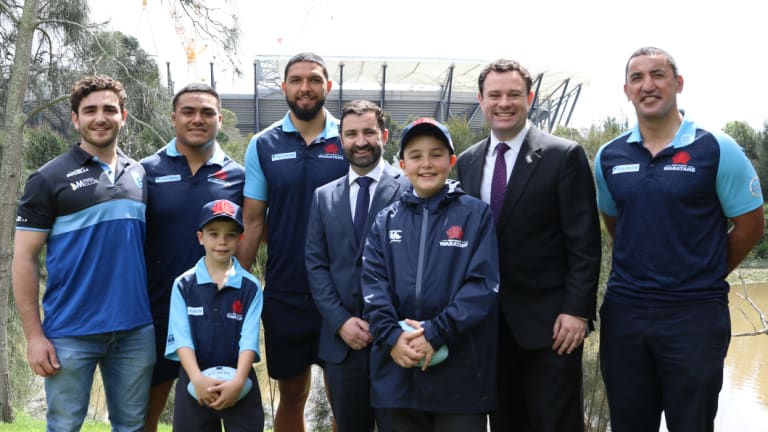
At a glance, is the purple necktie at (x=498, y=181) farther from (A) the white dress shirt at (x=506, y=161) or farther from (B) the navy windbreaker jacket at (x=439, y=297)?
(B) the navy windbreaker jacket at (x=439, y=297)

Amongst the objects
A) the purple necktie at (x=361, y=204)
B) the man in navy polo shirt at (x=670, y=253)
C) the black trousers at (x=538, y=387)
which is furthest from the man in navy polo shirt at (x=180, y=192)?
the man in navy polo shirt at (x=670, y=253)

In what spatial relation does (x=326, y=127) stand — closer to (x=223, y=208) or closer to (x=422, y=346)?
(x=223, y=208)

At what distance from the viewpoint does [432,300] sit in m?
2.87

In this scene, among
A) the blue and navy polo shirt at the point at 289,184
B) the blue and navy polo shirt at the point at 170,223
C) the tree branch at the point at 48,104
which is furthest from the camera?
the tree branch at the point at 48,104

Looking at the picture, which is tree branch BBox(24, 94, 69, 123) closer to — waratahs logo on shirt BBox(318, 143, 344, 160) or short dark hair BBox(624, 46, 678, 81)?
waratahs logo on shirt BBox(318, 143, 344, 160)

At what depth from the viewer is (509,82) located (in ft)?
10.6

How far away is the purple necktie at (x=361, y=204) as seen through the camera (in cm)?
334

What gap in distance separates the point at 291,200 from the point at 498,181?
1.17 m

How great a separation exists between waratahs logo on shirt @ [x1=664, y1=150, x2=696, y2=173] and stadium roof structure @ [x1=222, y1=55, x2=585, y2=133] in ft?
176

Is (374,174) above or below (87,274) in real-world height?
above

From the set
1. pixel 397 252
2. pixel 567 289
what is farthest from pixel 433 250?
pixel 567 289

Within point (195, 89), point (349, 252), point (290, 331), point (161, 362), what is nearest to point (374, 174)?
point (349, 252)

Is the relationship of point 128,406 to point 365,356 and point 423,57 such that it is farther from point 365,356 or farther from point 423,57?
point 423,57

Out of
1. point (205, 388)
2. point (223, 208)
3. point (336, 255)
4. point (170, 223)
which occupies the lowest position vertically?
point (205, 388)
